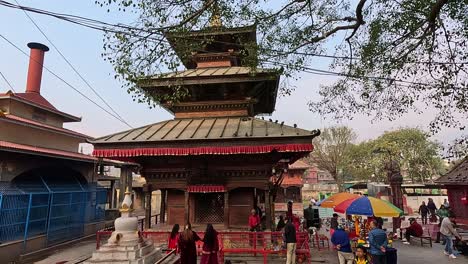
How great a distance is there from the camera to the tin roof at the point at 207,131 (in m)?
10.1

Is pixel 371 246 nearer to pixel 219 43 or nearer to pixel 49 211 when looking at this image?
pixel 219 43

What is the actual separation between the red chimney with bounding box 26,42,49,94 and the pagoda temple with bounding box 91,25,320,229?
16.0m

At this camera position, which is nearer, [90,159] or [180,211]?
[180,211]

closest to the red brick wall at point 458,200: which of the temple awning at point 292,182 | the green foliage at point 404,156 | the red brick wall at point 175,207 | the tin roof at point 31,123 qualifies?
the temple awning at point 292,182

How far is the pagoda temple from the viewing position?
33.0 feet

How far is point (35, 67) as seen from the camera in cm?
2333

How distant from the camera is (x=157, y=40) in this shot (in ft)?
26.8

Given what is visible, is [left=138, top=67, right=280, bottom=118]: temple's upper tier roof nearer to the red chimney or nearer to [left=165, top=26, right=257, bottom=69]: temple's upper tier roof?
[left=165, top=26, right=257, bottom=69]: temple's upper tier roof

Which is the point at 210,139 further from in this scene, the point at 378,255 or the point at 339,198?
the point at 339,198

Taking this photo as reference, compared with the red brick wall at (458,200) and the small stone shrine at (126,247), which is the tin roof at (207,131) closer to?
the small stone shrine at (126,247)

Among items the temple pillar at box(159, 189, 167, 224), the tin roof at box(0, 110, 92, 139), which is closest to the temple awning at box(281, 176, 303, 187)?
the tin roof at box(0, 110, 92, 139)

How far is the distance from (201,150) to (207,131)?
111 centimetres

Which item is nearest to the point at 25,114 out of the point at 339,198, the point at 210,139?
the point at 210,139

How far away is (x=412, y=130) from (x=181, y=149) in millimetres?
47301
